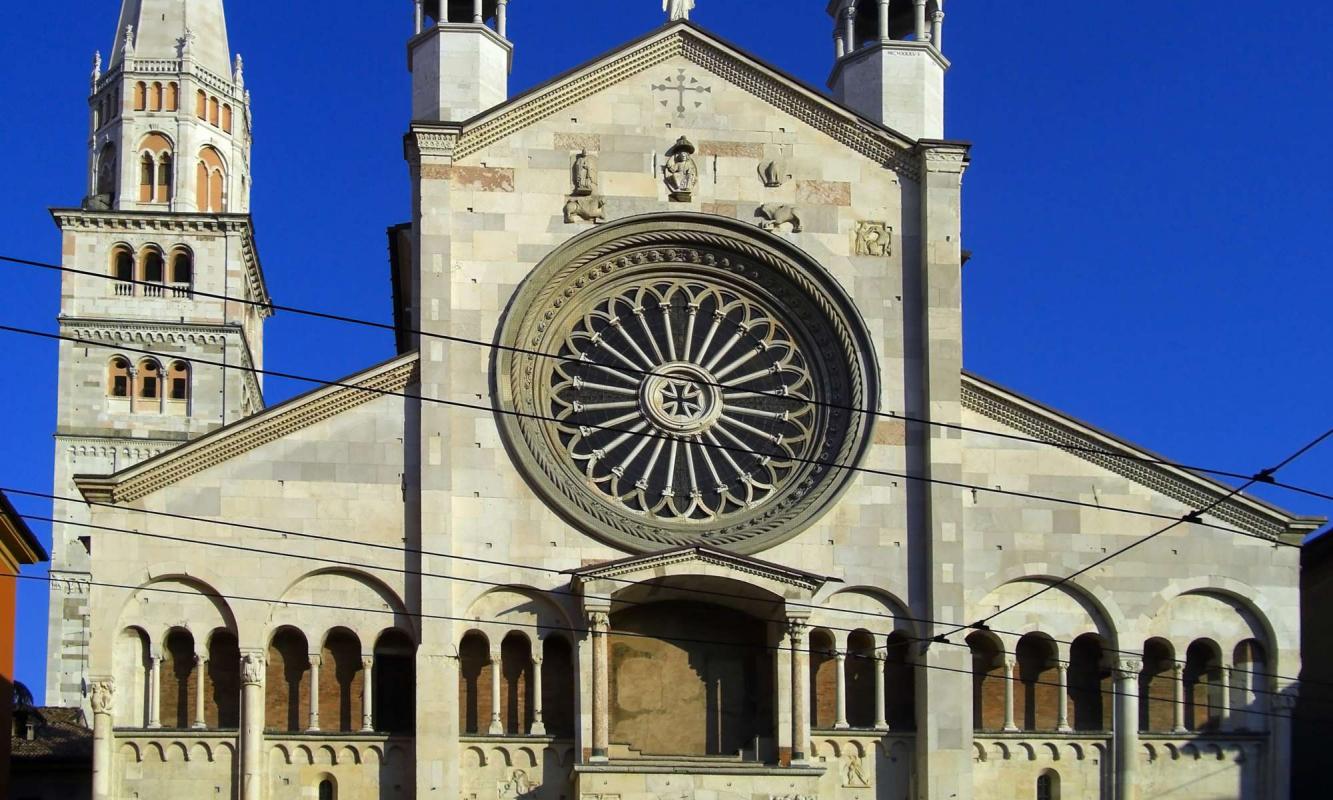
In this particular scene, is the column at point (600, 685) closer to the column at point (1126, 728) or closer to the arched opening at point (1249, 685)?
the column at point (1126, 728)

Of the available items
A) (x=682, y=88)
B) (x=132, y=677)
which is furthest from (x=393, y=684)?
(x=682, y=88)

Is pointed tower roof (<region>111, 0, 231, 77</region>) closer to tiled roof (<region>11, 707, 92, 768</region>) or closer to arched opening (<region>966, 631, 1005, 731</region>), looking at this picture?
tiled roof (<region>11, 707, 92, 768</region>)

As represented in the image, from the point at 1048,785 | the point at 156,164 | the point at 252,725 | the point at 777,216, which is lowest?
the point at 1048,785

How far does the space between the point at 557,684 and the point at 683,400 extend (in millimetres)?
4520

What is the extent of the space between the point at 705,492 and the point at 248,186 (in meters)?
30.7

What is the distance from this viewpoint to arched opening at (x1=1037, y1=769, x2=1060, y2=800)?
34.7 metres

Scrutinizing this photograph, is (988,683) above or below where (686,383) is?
below

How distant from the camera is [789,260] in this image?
3616 centimetres

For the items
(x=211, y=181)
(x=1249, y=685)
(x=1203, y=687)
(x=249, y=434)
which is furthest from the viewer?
(x=211, y=181)

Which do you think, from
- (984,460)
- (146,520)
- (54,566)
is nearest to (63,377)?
(54,566)

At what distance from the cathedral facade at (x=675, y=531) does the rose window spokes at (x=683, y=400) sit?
5 cm

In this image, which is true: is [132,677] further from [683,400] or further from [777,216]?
[777,216]

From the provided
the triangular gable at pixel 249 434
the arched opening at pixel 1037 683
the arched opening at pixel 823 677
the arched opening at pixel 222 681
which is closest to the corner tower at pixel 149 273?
the triangular gable at pixel 249 434

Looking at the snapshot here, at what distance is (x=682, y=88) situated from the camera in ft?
121
